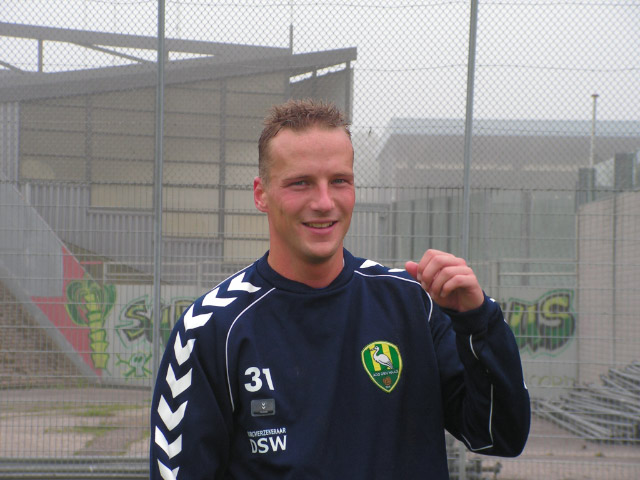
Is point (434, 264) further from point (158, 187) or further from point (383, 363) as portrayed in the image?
point (158, 187)

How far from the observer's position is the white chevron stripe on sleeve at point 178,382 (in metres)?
1.67

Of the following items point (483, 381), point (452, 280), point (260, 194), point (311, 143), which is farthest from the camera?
point (260, 194)

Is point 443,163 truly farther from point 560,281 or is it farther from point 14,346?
point 14,346

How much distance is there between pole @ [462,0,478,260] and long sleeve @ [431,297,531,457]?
3.44m

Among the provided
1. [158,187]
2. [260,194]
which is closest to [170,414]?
[260,194]

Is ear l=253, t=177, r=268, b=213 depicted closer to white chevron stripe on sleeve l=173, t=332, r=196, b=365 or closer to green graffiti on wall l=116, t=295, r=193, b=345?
white chevron stripe on sleeve l=173, t=332, r=196, b=365

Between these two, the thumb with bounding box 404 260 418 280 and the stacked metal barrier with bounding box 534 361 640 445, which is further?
the stacked metal barrier with bounding box 534 361 640 445

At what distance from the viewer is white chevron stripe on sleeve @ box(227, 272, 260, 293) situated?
1.78 metres

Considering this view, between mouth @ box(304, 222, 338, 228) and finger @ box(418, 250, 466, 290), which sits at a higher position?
mouth @ box(304, 222, 338, 228)

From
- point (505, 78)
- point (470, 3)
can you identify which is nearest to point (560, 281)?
point (505, 78)

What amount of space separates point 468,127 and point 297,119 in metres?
3.68

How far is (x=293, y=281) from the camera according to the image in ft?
5.78

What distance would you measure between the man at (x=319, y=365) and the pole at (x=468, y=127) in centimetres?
345

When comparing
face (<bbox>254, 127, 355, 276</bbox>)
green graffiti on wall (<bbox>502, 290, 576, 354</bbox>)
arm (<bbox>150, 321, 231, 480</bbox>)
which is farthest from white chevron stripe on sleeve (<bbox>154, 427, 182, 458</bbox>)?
Answer: green graffiti on wall (<bbox>502, 290, 576, 354</bbox>)
